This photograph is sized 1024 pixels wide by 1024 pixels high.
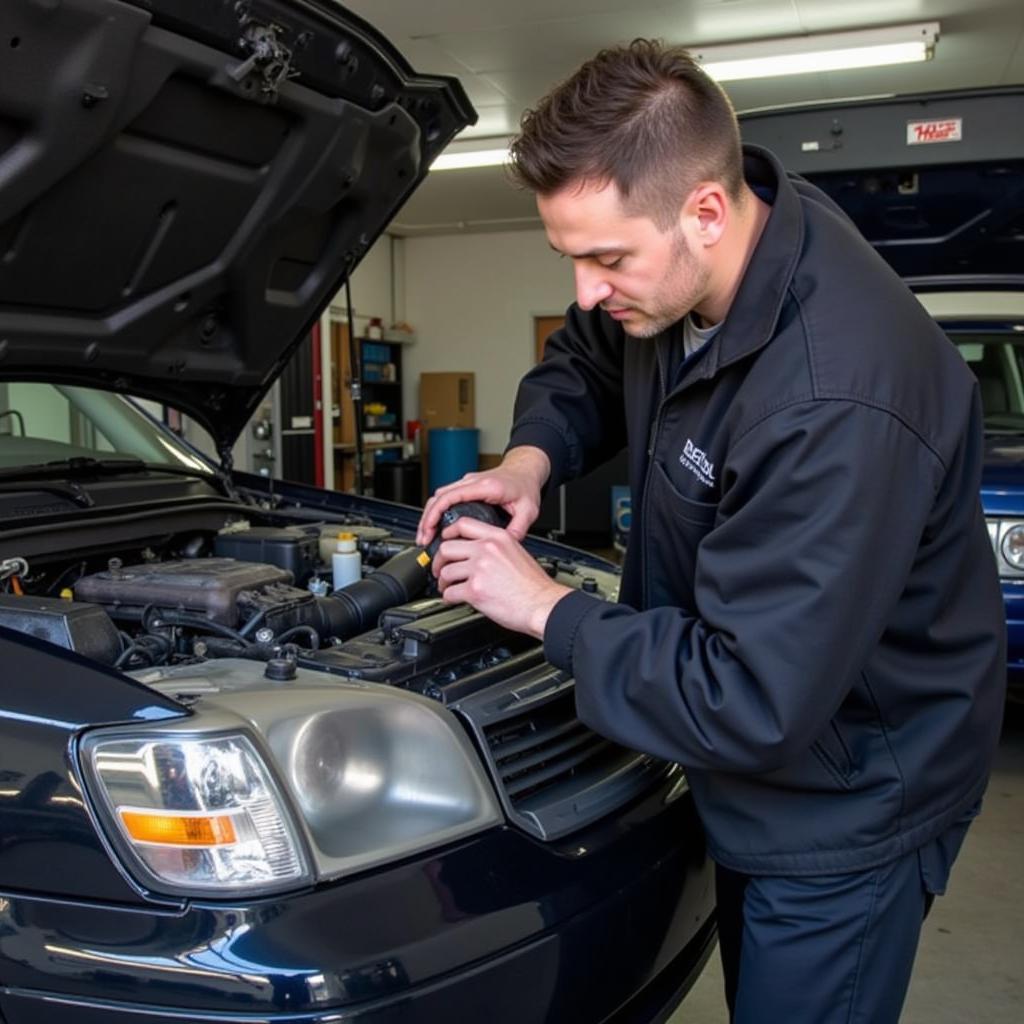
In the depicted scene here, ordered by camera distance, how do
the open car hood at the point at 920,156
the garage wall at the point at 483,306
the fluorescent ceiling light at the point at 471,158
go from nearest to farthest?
1. the open car hood at the point at 920,156
2. the fluorescent ceiling light at the point at 471,158
3. the garage wall at the point at 483,306

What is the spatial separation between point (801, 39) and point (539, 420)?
5076mm

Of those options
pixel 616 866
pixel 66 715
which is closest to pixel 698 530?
pixel 616 866

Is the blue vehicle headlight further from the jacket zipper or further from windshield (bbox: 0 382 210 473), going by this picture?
windshield (bbox: 0 382 210 473)

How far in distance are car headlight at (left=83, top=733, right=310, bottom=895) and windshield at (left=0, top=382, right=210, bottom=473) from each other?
1276 mm

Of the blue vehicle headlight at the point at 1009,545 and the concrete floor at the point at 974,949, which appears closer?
the concrete floor at the point at 974,949

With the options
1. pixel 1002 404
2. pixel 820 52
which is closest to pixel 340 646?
pixel 1002 404

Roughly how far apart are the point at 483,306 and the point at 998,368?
25.8 feet

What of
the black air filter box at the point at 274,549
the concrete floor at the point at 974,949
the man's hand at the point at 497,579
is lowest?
the concrete floor at the point at 974,949

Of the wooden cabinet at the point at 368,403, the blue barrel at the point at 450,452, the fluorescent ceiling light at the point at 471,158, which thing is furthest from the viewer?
the blue barrel at the point at 450,452

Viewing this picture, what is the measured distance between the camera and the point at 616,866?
53.7 inches

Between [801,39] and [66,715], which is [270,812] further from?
[801,39]

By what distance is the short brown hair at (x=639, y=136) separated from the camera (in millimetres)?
1142

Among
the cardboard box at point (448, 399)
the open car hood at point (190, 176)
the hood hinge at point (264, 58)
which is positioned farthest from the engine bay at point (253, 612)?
the cardboard box at point (448, 399)

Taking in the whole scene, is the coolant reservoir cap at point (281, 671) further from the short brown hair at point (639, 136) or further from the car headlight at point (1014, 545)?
the car headlight at point (1014, 545)
